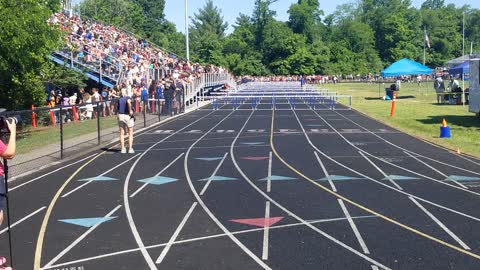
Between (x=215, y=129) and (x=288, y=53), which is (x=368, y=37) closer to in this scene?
(x=288, y=53)

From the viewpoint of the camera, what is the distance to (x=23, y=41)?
62.5 ft

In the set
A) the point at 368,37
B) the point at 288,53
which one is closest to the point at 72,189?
the point at 288,53

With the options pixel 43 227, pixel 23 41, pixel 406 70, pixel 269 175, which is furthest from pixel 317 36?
pixel 43 227

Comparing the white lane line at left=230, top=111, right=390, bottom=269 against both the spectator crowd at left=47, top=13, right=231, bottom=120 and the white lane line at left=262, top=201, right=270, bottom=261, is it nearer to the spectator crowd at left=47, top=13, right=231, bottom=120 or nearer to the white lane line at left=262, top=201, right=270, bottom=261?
the white lane line at left=262, top=201, right=270, bottom=261

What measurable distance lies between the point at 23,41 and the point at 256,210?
12.2 meters

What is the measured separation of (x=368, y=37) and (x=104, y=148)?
11937cm

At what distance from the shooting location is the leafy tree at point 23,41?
18719mm

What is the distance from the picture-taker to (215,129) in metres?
25.2

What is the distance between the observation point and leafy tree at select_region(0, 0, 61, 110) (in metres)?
18.7

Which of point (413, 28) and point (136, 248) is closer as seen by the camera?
point (136, 248)

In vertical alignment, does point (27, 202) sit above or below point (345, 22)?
below

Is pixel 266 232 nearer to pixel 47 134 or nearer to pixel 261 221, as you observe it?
pixel 261 221

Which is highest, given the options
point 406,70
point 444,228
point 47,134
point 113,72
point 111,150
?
point 406,70

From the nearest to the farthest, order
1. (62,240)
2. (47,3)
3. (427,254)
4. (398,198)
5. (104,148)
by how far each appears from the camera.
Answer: (427,254) < (62,240) < (398,198) < (104,148) < (47,3)
